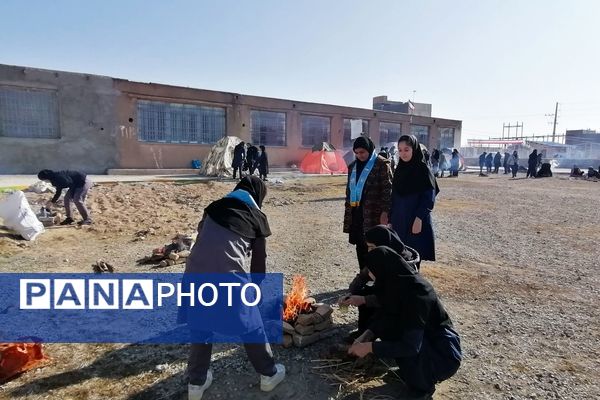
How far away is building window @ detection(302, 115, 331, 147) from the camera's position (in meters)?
25.2

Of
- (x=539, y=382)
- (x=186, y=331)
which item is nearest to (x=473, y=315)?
(x=539, y=382)

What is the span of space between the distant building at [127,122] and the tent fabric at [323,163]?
6.49 ft

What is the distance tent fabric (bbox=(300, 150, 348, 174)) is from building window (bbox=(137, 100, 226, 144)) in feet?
16.6

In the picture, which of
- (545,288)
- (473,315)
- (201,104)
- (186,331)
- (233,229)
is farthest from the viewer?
(201,104)

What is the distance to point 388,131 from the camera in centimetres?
2953

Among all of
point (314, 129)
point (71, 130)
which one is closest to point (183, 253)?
point (71, 130)

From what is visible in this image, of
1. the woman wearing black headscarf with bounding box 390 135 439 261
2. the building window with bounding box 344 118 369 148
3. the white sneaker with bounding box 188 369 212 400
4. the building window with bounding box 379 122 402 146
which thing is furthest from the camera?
the building window with bounding box 379 122 402 146

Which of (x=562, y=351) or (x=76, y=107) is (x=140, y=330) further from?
(x=76, y=107)

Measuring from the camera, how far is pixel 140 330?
3.56 metres

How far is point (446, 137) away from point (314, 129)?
48.0 ft

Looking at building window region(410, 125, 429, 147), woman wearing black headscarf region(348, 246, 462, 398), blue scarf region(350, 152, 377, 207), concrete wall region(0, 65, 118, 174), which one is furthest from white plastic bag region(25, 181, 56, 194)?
building window region(410, 125, 429, 147)

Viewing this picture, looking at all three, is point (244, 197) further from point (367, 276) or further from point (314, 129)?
point (314, 129)

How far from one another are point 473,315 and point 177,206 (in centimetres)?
833

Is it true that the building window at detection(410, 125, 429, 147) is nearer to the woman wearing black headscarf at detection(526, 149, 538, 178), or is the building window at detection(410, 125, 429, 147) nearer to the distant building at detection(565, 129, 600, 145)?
the woman wearing black headscarf at detection(526, 149, 538, 178)
